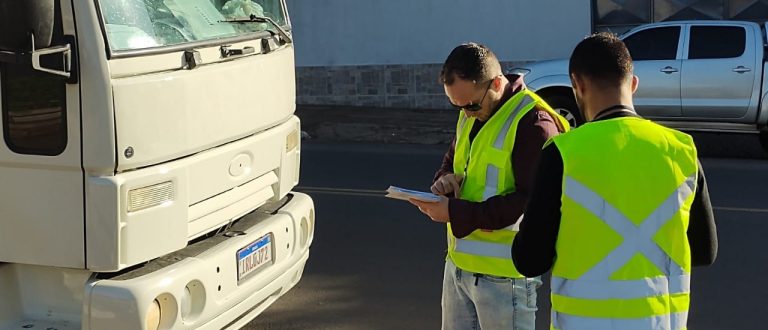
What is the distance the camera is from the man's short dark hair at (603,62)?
2562mm

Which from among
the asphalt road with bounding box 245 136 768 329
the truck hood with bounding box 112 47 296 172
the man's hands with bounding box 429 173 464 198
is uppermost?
the truck hood with bounding box 112 47 296 172

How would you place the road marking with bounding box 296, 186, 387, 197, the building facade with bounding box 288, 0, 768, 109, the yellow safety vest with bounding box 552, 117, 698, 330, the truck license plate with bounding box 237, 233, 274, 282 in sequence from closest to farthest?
the yellow safety vest with bounding box 552, 117, 698, 330 < the truck license plate with bounding box 237, 233, 274, 282 < the road marking with bounding box 296, 186, 387, 197 < the building facade with bounding box 288, 0, 768, 109

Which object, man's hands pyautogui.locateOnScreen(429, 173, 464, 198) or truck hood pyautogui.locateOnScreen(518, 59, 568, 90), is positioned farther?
truck hood pyautogui.locateOnScreen(518, 59, 568, 90)

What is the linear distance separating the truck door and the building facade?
12898 mm

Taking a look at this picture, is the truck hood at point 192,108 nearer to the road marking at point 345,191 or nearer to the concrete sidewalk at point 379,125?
the road marking at point 345,191

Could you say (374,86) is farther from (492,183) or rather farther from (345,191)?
(492,183)

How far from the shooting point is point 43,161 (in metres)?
3.64

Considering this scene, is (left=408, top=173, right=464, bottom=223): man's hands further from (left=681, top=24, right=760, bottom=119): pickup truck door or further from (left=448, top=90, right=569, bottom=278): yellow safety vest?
(left=681, top=24, right=760, bottom=119): pickup truck door

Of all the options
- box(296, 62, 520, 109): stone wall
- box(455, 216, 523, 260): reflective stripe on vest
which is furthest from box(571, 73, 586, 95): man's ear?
box(296, 62, 520, 109): stone wall

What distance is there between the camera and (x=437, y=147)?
42.3 feet

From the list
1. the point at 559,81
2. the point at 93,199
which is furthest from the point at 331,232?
the point at 559,81

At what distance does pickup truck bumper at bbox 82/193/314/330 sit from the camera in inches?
142

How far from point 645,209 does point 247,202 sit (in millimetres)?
2396

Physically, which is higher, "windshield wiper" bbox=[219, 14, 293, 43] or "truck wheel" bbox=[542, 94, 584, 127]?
"windshield wiper" bbox=[219, 14, 293, 43]
